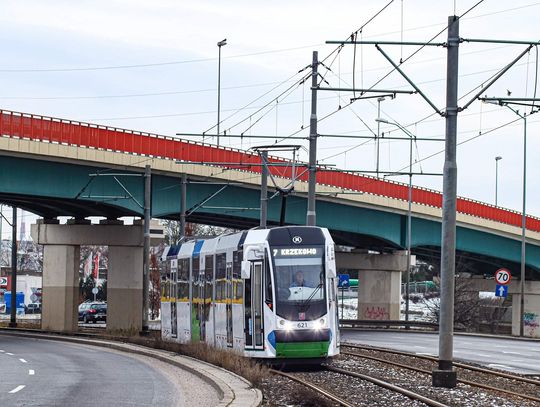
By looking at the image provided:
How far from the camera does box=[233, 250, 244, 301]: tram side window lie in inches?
1114

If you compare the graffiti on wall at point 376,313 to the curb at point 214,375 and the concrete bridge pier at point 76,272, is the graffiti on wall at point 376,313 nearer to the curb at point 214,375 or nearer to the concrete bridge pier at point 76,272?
the concrete bridge pier at point 76,272

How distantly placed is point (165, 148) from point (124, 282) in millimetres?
11674

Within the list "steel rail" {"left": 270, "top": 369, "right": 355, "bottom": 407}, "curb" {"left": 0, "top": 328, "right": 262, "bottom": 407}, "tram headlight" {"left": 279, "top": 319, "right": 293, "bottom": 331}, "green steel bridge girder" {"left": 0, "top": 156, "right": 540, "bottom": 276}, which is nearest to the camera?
"curb" {"left": 0, "top": 328, "right": 262, "bottom": 407}

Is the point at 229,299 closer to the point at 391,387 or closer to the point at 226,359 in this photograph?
the point at 226,359

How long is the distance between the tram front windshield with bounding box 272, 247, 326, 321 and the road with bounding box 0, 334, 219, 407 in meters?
2.84

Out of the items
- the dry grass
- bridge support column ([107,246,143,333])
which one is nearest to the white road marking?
the dry grass

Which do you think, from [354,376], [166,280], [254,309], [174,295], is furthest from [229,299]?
Answer: [166,280]

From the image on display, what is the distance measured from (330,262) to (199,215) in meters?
34.7

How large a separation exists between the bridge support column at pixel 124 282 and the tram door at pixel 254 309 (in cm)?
3347

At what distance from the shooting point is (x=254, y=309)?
2739cm

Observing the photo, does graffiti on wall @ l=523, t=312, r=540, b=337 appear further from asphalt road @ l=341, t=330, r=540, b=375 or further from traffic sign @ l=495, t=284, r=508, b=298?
asphalt road @ l=341, t=330, r=540, b=375

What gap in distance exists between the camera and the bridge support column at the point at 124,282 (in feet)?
199

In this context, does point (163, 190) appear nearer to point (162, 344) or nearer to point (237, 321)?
point (162, 344)

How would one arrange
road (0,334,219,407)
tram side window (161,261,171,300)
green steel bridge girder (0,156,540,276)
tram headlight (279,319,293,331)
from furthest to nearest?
green steel bridge girder (0,156,540,276) < tram side window (161,261,171,300) < tram headlight (279,319,293,331) < road (0,334,219,407)
